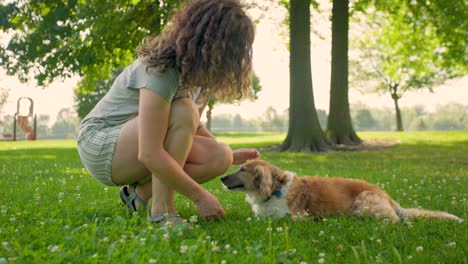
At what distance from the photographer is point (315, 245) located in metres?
3.59

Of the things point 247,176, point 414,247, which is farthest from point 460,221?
point 247,176

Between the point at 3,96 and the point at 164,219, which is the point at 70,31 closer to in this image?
the point at 164,219

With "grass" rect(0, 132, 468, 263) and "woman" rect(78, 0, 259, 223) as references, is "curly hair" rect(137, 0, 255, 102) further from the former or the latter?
"grass" rect(0, 132, 468, 263)

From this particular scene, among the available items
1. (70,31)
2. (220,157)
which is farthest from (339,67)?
(220,157)

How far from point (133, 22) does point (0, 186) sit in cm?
1349

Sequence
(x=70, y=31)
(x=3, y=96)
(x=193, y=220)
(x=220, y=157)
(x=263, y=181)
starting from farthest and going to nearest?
(x=3, y=96) → (x=70, y=31) → (x=263, y=181) → (x=220, y=157) → (x=193, y=220)

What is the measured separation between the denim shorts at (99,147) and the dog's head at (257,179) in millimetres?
1254

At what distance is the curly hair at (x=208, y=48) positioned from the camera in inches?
152

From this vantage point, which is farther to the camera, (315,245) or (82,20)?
(82,20)

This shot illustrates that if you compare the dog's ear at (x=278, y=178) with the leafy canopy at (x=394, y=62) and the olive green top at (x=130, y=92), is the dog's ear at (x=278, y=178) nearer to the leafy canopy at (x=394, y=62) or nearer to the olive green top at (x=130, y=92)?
the olive green top at (x=130, y=92)

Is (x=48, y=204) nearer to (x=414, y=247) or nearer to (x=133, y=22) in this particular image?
(x=414, y=247)

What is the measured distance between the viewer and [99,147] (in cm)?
435

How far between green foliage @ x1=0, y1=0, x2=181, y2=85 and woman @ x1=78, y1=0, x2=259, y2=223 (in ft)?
45.2

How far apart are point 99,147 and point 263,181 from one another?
163 cm
